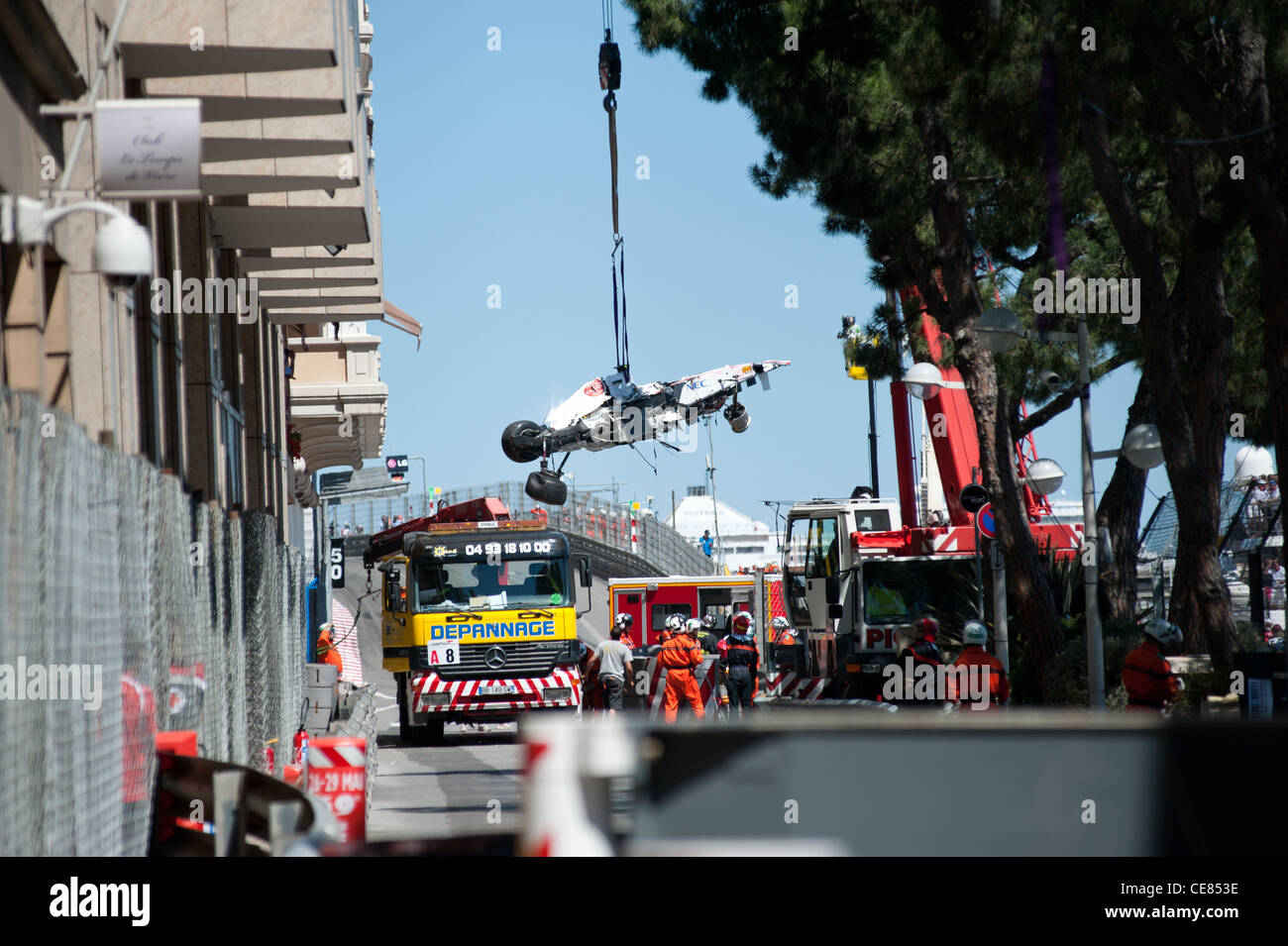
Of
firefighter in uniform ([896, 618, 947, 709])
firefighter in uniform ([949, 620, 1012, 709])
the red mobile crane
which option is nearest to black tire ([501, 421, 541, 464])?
the red mobile crane

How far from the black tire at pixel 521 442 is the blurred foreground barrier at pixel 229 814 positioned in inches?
1154

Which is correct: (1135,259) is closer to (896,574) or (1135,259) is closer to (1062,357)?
(896,574)

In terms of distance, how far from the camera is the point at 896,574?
23062 mm

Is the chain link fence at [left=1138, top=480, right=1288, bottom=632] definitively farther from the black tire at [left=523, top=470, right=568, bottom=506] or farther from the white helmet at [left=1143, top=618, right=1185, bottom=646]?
the black tire at [left=523, top=470, right=568, bottom=506]

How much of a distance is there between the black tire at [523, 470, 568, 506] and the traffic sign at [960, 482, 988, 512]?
46.1 ft

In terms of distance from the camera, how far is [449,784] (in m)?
17.3

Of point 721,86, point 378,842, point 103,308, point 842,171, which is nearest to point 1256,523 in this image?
point 842,171

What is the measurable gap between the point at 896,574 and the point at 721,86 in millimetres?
7218

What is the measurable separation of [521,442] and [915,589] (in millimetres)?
15796

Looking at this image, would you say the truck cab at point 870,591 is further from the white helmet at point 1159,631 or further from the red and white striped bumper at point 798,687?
the white helmet at point 1159,631

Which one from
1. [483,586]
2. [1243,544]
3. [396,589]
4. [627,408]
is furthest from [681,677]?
[627,408]

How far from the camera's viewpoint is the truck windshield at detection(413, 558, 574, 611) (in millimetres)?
23672
